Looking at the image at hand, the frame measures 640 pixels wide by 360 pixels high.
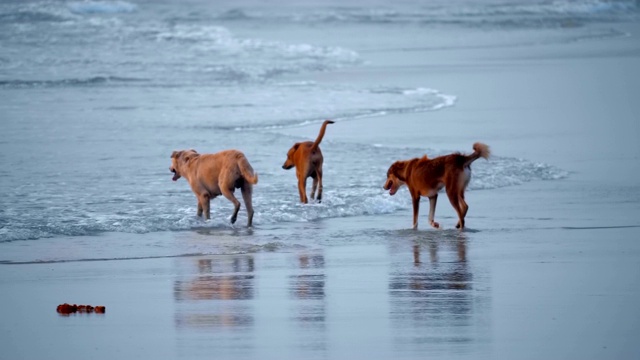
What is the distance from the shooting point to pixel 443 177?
12188 millimetres

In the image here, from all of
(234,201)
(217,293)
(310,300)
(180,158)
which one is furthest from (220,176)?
(310,300)

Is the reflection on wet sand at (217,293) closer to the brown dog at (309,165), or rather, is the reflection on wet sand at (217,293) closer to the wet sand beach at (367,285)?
the wet sand beach at (367,285)

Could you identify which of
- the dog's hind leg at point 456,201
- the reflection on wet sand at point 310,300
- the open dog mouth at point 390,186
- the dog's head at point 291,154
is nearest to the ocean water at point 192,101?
the dog's head at point 291,154

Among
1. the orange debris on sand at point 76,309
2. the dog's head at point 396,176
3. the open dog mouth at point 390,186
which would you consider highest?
the dog's head at point 396,176

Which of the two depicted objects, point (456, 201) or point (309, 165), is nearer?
point (456, 201)

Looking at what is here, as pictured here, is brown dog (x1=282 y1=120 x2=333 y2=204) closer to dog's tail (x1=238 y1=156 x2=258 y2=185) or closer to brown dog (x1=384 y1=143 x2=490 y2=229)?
dog's tail (x1=238 y1=156 x2=258 y2=185)

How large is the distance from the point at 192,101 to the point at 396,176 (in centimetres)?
1392

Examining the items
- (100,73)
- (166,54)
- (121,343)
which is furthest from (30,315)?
(166,54)

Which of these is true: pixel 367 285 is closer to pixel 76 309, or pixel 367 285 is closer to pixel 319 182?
pixel 76 309

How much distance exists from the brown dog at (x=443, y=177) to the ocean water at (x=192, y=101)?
1.18 meters

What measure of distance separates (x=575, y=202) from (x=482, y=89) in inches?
537

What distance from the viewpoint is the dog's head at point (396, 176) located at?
12875 mm

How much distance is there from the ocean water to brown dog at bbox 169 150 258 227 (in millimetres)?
304

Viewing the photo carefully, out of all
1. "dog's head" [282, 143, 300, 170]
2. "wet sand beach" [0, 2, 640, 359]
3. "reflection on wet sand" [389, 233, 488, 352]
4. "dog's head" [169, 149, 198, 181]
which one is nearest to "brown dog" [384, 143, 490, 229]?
"wet sand beach" [0, 2, 640, 359]
